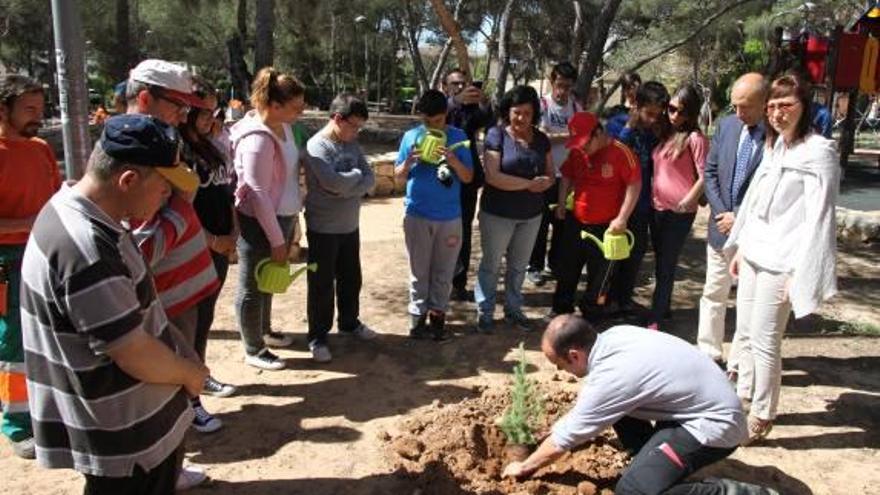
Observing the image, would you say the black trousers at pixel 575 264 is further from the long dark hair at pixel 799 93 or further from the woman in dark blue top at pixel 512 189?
the long dark hair at pixel 799 93

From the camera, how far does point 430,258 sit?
480 centimetres

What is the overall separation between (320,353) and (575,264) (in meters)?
2.01

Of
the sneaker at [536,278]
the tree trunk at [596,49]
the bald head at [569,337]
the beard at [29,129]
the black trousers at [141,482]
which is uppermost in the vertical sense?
the tree trunk at [596,49]

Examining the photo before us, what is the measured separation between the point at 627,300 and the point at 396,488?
9.82ft

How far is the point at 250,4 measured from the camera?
111 feet

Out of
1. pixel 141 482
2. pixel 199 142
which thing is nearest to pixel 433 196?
pixel 199 142

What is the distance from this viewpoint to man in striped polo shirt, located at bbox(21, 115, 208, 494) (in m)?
1.76

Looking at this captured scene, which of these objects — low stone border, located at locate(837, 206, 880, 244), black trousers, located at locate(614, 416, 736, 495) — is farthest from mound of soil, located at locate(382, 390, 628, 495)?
low stone border, located at locate(837, 206, 880, 244)

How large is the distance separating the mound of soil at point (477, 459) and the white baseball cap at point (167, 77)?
1912 millimetres

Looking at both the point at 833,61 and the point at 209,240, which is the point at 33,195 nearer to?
the point at 209,240

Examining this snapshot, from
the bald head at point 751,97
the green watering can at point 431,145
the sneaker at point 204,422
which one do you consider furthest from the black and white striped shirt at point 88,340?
the bald head at point 751,97

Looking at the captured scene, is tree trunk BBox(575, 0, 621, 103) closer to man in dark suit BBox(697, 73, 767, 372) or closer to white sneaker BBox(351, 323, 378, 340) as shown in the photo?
man in dark suit BBox(697, 73, 767, 372)

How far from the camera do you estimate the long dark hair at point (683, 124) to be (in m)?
4.67

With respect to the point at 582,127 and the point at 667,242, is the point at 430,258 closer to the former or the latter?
the point at 582,127
